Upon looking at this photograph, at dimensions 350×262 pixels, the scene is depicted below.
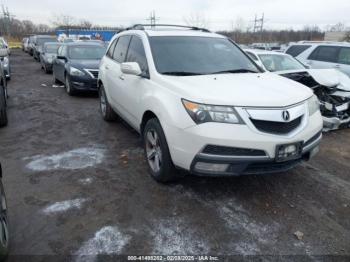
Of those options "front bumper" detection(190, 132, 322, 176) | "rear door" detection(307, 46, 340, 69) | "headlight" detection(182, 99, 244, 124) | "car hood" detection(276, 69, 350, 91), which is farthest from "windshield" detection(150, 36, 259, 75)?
"rear door" detection(307, 46, 340, 69)

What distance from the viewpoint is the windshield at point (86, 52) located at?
32.8 ft

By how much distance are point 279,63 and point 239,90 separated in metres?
5.10

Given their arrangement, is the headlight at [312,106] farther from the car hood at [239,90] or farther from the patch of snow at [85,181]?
the patch of snow at [85,181]

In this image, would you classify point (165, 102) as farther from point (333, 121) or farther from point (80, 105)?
point (80, 105)

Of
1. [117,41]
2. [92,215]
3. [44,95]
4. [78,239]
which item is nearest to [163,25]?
[117,41]

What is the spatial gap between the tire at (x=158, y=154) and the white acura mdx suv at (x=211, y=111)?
0.01 metres

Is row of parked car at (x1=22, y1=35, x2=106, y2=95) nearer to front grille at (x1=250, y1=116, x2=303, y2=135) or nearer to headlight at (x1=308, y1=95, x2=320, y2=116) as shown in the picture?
headlight at (x1=308, y1=95, x2=320, y2=116)

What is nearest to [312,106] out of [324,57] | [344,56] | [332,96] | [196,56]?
[196,56]

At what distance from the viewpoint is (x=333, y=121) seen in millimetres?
5945

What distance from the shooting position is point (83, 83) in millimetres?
9047

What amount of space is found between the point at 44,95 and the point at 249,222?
850 cm

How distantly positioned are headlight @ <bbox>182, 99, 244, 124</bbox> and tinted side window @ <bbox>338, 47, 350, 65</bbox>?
289 inches

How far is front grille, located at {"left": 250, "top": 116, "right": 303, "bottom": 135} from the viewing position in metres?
3.04

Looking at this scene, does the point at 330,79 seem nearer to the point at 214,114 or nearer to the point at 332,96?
the point at 332,96
